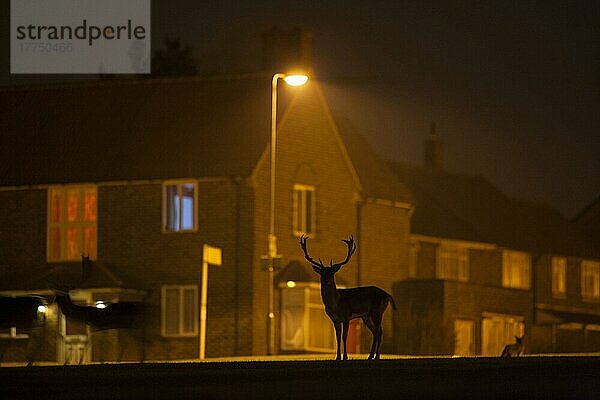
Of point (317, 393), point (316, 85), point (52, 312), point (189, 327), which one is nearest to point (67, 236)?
point (189, 327)

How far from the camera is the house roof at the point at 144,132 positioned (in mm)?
63625

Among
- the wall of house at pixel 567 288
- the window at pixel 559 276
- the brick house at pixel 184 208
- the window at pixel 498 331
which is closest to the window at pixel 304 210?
the brick house at pixel 184 208

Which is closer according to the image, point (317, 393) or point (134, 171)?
point (317, 393)

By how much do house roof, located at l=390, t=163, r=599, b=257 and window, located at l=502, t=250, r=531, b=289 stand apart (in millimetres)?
455

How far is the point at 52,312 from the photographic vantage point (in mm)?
32594

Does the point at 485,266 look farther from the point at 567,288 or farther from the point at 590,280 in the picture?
the point at 590,280

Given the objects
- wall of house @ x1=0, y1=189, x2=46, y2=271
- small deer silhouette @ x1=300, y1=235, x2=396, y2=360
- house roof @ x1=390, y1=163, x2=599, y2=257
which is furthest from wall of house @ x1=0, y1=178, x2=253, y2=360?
small deer silhouette @ x1=300, y1=235, x2=396, y2=360

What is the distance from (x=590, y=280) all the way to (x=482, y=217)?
859 cm

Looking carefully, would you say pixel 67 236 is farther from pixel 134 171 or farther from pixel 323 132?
pixel 323 132

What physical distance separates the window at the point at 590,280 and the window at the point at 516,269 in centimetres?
634

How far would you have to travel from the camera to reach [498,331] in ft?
252

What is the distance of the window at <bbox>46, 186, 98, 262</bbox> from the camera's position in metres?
64.8

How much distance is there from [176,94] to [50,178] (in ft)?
20.6

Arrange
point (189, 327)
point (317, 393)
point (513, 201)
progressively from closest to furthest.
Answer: point (317, 393) → point (189, 327) → point (513, 201)
